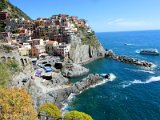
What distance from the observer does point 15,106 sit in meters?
37.5

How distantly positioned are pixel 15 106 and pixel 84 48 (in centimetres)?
10307

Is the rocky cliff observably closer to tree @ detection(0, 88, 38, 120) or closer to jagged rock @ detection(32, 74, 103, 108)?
jagged rock @ detection(32, 74, 103, 108)

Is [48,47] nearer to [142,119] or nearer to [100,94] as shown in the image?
[100,94]

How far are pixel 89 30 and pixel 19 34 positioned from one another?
169 ft

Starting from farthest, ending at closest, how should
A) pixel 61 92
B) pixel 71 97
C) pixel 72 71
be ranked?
pixel 72 71 → pixel 61 92 → pixel 71 97

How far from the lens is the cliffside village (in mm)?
118213

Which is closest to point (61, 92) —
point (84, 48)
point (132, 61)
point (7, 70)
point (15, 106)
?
point (7, 70)

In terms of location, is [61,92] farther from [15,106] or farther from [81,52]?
[81,52]

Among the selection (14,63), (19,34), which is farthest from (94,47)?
(14,63)

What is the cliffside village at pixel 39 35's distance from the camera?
118 m

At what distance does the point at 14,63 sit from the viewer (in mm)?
77312

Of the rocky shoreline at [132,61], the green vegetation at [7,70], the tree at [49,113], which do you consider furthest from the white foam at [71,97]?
the rocky shoreline at [132,61]

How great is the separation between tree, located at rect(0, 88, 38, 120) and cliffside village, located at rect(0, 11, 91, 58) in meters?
74.1

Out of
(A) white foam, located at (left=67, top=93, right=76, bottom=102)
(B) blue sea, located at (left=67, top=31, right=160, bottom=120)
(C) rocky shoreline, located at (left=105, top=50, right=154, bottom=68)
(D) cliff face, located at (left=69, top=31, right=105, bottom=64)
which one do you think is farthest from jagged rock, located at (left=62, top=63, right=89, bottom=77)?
(C) rocky shoreline, located at (left=105, top=50, right=154, bottom=68)
